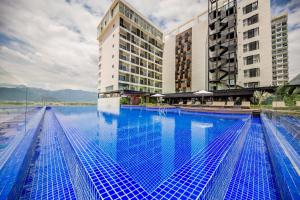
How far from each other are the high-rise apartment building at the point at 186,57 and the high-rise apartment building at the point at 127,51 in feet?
9.96

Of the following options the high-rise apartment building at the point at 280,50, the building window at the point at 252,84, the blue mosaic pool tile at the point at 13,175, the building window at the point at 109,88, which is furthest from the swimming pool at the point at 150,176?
the high-rise apartment building at the point at 280,50

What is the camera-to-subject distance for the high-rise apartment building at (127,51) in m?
24.5

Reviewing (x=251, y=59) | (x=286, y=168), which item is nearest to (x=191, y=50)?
(x=251, y=59)

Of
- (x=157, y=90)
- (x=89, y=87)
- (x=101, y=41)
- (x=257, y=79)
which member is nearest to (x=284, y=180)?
(x=257, y=79)

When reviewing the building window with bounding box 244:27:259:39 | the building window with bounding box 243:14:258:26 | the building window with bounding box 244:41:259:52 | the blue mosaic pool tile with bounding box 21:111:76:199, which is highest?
the building window with bounding box 243:14:258:26

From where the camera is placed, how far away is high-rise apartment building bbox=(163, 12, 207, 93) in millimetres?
27734

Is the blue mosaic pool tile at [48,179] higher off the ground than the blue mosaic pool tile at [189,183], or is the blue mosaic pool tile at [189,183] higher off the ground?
the blue mosaic pool tile at [189,183]

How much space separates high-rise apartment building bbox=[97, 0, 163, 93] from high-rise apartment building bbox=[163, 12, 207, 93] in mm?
3036

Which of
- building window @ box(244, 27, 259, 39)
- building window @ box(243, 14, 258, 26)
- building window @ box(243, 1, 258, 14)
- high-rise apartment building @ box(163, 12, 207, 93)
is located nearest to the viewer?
building window @ box(244, 27, 259, 39)

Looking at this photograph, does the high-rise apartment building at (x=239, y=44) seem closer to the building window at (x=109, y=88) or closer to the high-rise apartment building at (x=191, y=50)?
the high-rise apartment building at (x=191, y=50)

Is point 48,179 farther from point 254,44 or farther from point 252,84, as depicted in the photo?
point 254,44

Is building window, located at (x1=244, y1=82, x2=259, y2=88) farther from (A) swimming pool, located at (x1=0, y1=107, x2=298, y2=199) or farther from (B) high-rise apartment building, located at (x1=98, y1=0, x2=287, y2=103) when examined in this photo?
(A) swimming pool, located at (x1=0, y1=107, x2=298, y2=199)

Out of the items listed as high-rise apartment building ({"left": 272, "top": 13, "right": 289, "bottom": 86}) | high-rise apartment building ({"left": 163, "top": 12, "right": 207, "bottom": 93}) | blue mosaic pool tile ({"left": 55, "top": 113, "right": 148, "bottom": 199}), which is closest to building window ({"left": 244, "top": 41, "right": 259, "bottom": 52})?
high-rise apartment building ({"left": 163, "top": 12, "right": 207, "bottom": 93})

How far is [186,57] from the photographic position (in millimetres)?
30875
